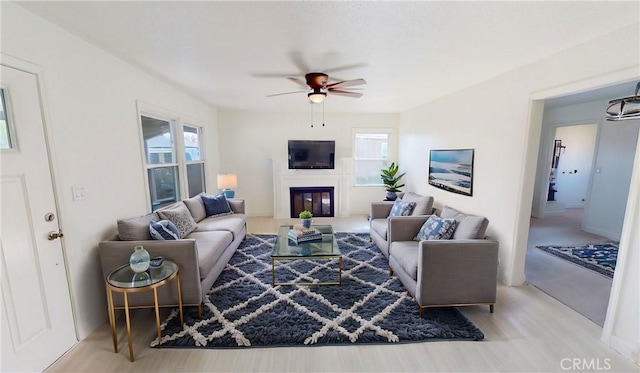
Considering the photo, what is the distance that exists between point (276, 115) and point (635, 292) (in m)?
5.39

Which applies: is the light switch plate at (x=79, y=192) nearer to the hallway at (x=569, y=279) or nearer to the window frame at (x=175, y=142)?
the window frame at (x=175, y=142)

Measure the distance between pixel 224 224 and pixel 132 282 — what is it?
65.7 inches

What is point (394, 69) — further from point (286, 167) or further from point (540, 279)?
point (286, 167)

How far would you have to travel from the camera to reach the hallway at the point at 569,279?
7.94 ft

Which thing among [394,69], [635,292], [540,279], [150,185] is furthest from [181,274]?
[540,279]

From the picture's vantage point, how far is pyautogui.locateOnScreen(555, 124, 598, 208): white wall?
229 inches

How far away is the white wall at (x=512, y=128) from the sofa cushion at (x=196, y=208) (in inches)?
147

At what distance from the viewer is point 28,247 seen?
5.45ft

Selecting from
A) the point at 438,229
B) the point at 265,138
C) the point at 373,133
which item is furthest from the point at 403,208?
the point at 265,138

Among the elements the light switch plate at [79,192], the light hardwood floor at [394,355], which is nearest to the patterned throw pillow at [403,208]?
the light hardwood floor at [394,355]

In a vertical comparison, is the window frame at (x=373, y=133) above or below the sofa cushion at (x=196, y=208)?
above

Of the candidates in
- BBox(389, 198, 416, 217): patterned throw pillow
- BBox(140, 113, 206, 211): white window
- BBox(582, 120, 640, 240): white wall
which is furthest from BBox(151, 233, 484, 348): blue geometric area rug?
BBox(582, 120, 640, 240): white wall

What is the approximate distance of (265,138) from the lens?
218 inches

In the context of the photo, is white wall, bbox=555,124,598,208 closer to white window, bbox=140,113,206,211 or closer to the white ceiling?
the white ceiling
